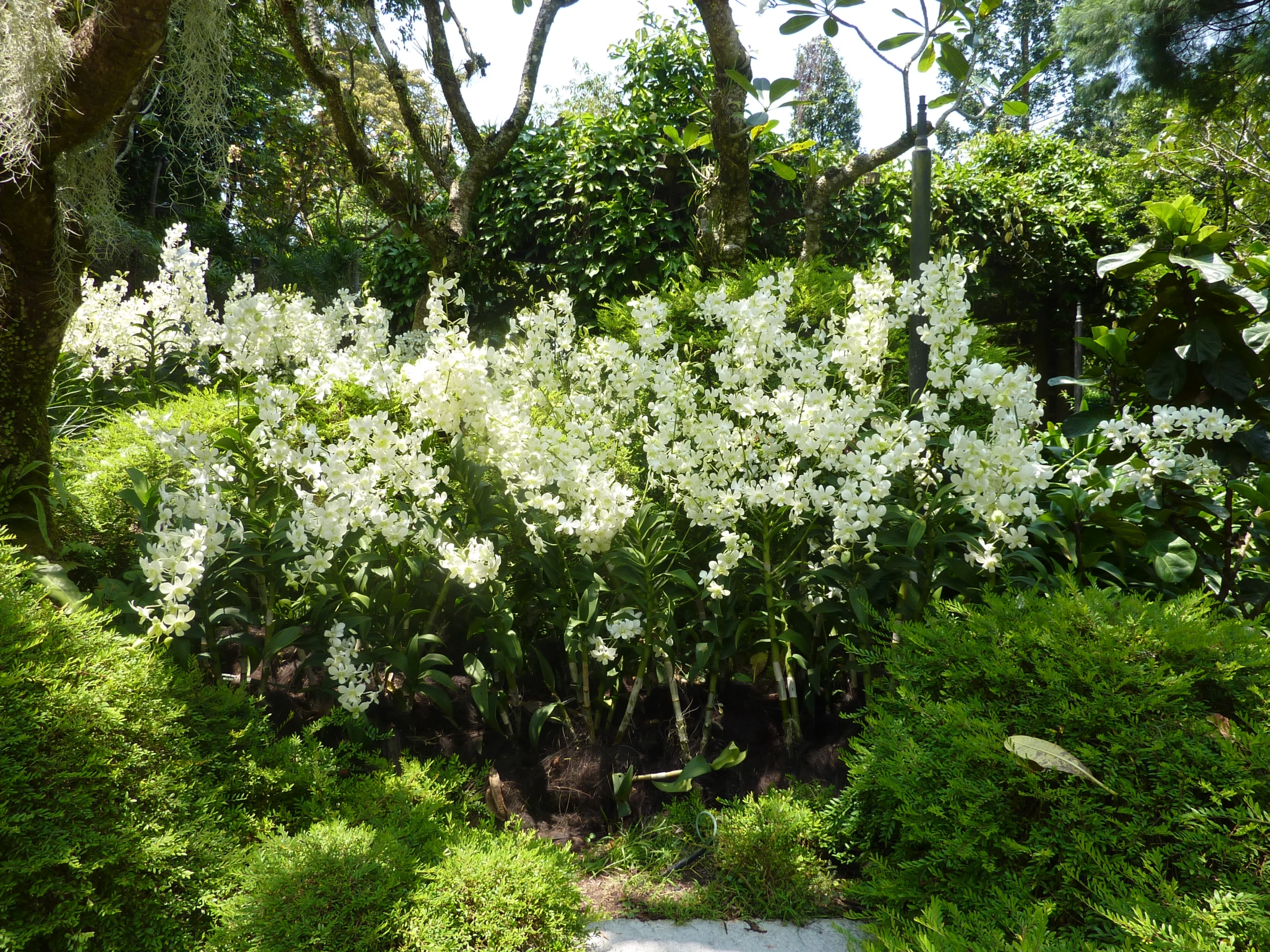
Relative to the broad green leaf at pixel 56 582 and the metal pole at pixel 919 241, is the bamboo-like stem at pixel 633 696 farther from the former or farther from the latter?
the broad green leaf at pixel 56 582

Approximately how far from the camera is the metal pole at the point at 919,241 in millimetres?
2725

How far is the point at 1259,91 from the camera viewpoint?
25.5 feet

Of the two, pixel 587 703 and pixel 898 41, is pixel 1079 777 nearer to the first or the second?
pixel 587 703

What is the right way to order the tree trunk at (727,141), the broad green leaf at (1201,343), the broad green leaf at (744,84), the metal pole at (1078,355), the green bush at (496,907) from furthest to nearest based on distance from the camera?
the metal pole at (1078,355) < the tree trunk at (727,141) < the broad green leaf at (744,84) < the broad green leaf at (1201,343) < the green bush at (496,907)

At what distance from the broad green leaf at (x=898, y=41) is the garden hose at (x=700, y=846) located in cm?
288

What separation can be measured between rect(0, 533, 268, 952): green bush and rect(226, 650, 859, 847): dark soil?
57cm

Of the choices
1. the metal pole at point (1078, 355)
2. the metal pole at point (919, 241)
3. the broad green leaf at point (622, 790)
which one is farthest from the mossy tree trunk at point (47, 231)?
the metal pole at point (1078, 355)

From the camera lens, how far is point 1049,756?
161cm

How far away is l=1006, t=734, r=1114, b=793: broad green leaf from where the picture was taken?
1.58m

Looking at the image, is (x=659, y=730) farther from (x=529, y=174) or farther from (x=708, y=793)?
(x=529, y=174)

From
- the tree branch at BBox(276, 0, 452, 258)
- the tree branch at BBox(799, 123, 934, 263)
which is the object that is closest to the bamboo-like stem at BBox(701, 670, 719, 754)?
the tree branch at BBox(799, 123, 934, 263)

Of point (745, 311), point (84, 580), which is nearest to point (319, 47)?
point (84, 580)

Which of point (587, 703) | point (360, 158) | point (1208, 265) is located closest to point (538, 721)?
point (587, 703)

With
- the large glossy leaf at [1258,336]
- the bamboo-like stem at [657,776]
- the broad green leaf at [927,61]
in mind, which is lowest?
the bamboo-like stem at [657,776]
